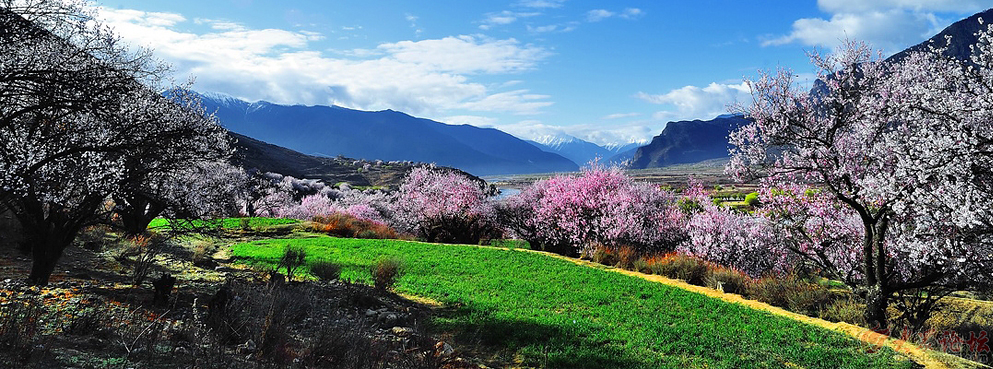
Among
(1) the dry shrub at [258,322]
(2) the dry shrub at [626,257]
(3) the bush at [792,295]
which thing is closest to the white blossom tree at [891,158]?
(3) the bush at [792,295]

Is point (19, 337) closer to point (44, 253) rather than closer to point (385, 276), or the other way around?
point (44, 253)

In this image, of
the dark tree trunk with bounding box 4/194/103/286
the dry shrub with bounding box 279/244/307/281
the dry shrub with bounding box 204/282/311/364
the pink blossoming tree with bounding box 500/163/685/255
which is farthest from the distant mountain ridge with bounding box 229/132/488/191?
the dry shrub with bounding box 204/282/311/364

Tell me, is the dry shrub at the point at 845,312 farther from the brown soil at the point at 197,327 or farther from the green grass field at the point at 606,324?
the brown soil at the point at 197,327

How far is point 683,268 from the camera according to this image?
1576cm

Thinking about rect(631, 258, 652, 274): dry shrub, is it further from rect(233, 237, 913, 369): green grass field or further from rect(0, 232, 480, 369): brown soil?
rect(0, 232, 480, 369): brown soil

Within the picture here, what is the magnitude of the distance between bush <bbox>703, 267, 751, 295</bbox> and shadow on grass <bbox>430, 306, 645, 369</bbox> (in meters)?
7.36

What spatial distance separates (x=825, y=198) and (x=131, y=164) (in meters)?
17.3

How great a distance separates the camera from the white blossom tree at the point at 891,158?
7.70 m

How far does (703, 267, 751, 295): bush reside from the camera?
13.8m

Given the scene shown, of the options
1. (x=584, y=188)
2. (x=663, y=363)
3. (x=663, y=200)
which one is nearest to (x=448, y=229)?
(x=584, y=188)

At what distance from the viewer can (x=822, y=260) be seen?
13.5 m

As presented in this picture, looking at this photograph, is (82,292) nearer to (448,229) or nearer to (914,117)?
(914,117)

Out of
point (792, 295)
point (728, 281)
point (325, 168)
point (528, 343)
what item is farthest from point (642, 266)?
point (325, 168)

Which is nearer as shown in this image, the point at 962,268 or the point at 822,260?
the point at 962,268
